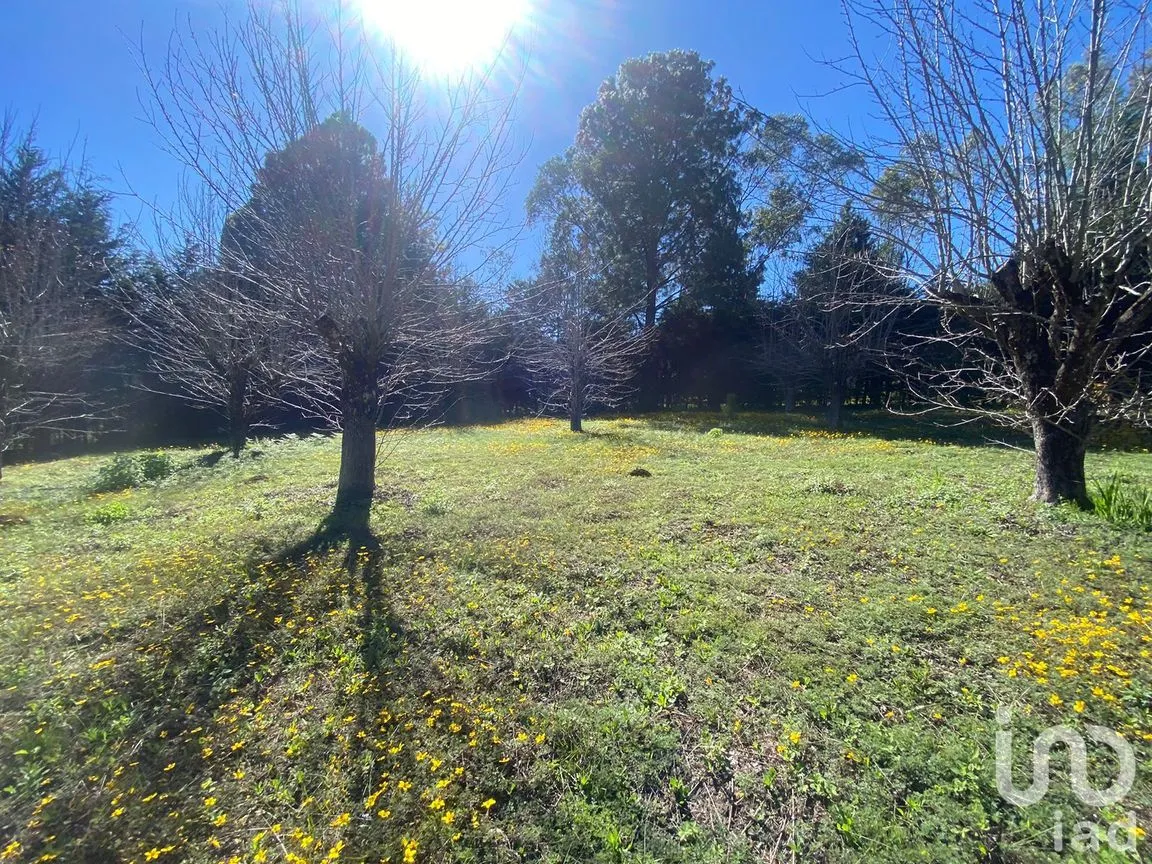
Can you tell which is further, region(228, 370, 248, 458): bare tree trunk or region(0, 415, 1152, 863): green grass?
region(228, 370, 248, 458): bare tree trunk

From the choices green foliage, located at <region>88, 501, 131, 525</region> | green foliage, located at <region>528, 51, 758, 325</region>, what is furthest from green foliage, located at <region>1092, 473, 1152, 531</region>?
green foliage, located at <region>528, 51, 758, 325</region>

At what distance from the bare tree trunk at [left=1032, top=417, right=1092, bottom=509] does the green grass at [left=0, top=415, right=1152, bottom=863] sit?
401mm

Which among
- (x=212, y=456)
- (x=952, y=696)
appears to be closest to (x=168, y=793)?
(x=952, y=696)

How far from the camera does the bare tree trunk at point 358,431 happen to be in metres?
6.01

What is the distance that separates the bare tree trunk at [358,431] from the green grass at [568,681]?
57 cm

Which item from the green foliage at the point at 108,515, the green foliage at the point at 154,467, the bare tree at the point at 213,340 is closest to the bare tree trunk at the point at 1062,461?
the bare tree at the point at 213,340

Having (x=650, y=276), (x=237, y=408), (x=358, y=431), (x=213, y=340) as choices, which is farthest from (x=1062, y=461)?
(x=650, y=276)

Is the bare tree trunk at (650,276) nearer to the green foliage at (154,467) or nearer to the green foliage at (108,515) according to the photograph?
the green foliage at (154,467)

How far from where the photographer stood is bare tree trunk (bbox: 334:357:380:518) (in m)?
6.01

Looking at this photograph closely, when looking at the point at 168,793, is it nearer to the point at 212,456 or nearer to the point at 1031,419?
the point at 1031,419

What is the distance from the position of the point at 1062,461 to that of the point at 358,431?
309 inches

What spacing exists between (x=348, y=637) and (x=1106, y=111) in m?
7.43

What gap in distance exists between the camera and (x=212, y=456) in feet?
38.7

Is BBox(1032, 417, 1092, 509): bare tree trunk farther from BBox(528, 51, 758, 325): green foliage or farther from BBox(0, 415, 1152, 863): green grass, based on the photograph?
BBox(528, 51, 758, 325): green foliage
